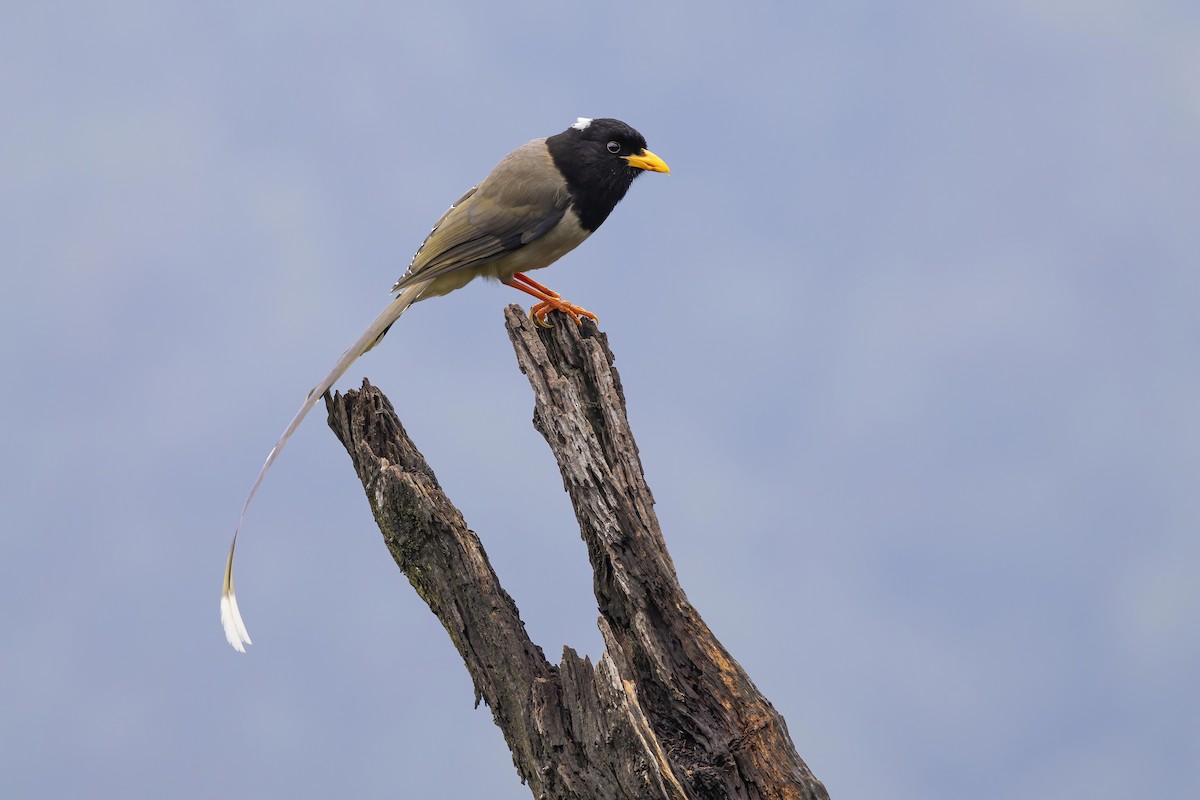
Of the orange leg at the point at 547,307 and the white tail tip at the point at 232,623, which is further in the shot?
the orange leg at the point at 547,307

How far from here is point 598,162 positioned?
7.36m

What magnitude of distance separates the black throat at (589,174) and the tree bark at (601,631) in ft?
3.74

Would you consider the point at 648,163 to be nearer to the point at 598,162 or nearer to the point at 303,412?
the point at 598,162

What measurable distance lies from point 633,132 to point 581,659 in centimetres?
Result: 356

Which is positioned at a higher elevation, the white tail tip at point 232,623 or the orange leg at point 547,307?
the orange leg at point 547,307

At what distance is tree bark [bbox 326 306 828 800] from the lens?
201 inches

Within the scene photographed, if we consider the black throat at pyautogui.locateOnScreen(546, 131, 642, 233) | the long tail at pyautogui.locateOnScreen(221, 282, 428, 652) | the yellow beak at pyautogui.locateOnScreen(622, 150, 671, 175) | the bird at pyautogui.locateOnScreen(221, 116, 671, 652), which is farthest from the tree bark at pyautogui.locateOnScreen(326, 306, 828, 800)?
the yellow beak at pyautogui.locateOnScreen(622, 150, 671, 175)

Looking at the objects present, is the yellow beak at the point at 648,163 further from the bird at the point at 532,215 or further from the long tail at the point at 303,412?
the long tail at the point at 303,412

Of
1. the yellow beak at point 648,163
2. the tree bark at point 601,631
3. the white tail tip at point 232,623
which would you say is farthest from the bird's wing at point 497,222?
the white tail tip at point 232,623

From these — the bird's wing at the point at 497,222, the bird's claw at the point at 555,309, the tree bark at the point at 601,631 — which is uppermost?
the bird's wing at the point at 497,222

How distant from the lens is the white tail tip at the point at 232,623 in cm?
598

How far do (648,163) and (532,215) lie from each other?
34.2 inches

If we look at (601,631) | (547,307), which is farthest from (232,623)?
(547,307)

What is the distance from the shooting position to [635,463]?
19.9 feet
